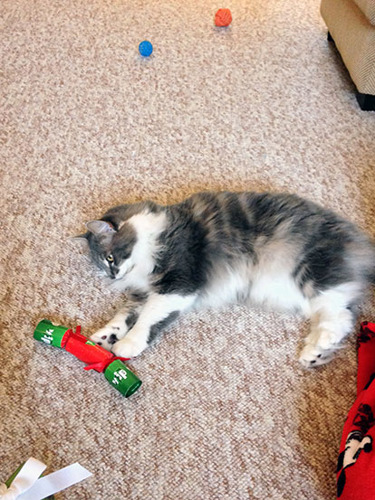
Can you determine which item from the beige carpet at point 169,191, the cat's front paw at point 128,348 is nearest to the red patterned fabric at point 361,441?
the beige carpet at point 169,191

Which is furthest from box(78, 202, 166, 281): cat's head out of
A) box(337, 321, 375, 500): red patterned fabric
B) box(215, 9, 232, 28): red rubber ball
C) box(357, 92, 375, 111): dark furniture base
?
box(215, 9, 232, 28): red rubber ball

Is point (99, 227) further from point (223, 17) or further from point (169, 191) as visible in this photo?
point (223, 17)

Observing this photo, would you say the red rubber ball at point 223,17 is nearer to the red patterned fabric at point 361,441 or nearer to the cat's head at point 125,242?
the cat's head at point 125,242

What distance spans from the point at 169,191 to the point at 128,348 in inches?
30.0

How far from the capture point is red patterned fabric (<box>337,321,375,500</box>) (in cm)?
100

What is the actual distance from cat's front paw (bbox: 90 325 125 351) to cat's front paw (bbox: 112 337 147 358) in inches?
2.1

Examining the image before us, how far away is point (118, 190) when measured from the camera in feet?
6.35

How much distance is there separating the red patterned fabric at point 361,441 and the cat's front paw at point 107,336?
→ 2.24 ft

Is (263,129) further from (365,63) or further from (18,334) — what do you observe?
(18,334)

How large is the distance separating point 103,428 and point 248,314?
55 centimetres

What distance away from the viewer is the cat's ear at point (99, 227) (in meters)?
1.51

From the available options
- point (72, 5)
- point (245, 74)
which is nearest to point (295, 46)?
point (245, 74)

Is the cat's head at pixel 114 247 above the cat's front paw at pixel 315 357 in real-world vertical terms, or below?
above

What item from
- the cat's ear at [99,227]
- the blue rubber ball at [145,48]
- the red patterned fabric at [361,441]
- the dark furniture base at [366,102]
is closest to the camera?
the red patterned fabric at [361,441]
